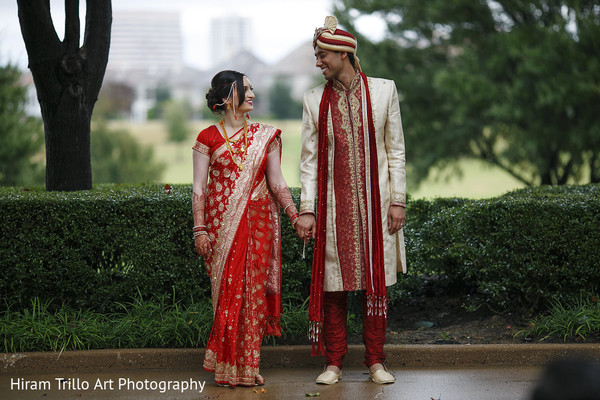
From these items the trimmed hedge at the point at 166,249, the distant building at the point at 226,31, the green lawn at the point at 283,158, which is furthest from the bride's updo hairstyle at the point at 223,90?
the distant building at the point at 226,31

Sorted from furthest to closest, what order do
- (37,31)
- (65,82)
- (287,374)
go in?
(65,82) → (37,31) → (287,374)

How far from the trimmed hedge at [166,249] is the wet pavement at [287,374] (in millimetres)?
612

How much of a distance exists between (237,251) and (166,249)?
47.5 inches

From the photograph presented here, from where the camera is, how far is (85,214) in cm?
577

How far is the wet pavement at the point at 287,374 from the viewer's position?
187 inches

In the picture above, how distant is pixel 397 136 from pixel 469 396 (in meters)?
1.70

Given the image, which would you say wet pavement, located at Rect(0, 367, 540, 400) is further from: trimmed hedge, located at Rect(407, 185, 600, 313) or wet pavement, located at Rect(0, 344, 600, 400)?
trimmed hedge, located at Rect(407, 185, 600, 313)

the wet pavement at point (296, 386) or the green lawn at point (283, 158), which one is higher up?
the green lawn at point (283, 158)

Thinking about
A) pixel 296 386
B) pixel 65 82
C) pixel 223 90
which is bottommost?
pixel 296 386

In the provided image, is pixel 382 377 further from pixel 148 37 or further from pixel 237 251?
pixel 148 37

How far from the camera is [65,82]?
22.6 feet

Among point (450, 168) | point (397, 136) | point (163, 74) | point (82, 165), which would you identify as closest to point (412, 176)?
point (450, 168)

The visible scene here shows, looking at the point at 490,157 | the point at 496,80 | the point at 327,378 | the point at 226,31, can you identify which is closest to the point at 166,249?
the point at 327,378

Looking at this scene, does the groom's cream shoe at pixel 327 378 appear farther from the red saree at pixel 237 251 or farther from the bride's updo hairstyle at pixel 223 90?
the bride's updo hairstyle at pixel 223 90
